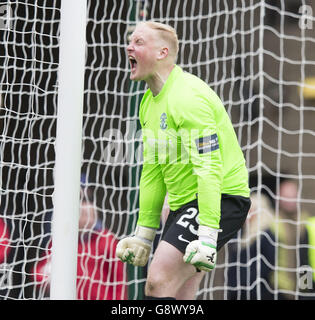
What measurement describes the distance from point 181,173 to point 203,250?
0.42 meters

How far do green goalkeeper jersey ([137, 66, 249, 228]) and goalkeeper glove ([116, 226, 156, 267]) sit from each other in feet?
0.16

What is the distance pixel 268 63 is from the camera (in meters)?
7.21

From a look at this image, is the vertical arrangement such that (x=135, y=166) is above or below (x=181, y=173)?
below

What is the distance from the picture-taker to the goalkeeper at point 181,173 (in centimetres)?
325

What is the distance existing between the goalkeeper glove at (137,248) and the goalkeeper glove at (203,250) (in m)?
0.45

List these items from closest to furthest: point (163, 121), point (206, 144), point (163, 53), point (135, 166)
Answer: point (206, 144) → point (163, 121) → point (163, 53) → point (135, 166)

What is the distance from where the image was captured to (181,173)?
3.43 m

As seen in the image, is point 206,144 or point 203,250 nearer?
point 203,250

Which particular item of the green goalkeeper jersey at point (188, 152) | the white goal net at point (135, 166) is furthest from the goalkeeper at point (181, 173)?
the white goal net at point (135, 166)

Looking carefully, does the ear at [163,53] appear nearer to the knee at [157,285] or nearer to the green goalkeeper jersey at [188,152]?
the green goalkeeper jersey at [188,152]

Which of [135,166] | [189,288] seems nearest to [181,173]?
[189,288]

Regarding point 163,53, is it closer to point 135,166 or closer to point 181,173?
point 181,173

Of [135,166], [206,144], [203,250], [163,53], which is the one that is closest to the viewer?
[203,250]

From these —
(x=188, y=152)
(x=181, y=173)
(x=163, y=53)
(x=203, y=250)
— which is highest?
(x=163, y=53)
